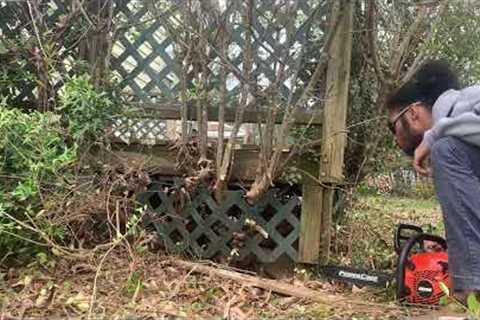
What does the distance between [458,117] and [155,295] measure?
1874 mm

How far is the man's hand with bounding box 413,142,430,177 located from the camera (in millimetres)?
3219

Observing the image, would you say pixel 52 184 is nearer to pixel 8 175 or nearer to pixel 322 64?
pixel 8 175

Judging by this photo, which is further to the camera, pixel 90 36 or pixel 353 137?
pixel 353 137

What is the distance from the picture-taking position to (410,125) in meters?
3.46

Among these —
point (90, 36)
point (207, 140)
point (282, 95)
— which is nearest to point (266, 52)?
point (282, 95)

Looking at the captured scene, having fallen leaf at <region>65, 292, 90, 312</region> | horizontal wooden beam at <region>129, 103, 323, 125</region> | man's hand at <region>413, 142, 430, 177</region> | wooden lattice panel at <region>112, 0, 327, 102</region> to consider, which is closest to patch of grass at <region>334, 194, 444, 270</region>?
horizontal wooden beam at <region>129, 103, 323, 125</region>

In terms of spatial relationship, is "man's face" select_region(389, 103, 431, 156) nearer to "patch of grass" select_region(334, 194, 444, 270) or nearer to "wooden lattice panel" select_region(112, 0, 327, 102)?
"wooden lattice panel" select_region(112, 0, 327, 102)

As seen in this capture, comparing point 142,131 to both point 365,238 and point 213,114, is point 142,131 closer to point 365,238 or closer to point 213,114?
point 213,114

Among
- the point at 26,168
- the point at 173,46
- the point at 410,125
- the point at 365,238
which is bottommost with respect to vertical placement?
the point at 365,238

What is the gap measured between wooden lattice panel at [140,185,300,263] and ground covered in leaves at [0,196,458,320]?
0.60 ft

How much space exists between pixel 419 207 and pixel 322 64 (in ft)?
16.6

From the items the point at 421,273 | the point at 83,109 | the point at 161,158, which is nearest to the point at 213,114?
the point at 161,158

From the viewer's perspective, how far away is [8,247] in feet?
12.8

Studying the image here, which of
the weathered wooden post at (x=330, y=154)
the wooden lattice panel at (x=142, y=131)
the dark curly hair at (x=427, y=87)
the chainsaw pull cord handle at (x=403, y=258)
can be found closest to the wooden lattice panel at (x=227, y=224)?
the weathered wooden post at (x=330, y=154)
